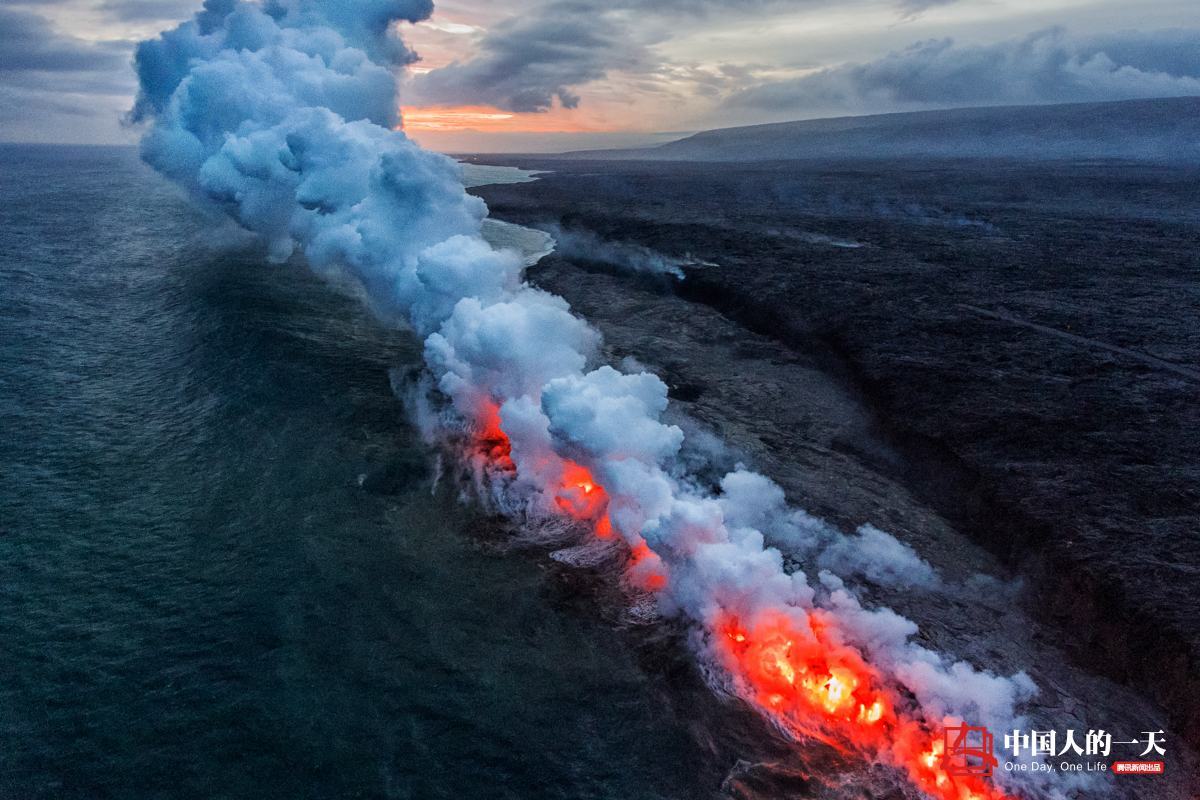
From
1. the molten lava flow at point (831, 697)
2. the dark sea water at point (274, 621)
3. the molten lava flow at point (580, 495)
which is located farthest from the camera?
the molten lava flow at point (580, 495)

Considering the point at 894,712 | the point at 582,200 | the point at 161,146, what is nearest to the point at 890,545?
the point at 894,712

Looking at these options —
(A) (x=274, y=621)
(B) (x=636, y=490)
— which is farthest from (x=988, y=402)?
(A) (x=274, y=621)

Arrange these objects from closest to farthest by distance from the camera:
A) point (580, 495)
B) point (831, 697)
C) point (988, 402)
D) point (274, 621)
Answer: point (831, 697), point (274, 621), point (580, 495), point (988, 402)

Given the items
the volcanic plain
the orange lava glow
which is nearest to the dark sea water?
the orange lava glow

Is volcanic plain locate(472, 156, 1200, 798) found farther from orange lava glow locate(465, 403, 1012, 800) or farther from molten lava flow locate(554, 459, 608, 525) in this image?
molten lava flow locate(554, 459, 608, 525)

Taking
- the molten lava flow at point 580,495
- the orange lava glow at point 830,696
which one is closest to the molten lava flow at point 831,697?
the orange lava glow at point 830,696

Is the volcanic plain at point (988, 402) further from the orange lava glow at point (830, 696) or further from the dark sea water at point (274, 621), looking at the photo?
the dark sea water at point (274, 621)

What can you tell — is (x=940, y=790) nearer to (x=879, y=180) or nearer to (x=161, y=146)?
(x=161, y=146)

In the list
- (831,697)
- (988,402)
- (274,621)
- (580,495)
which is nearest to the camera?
(831,697)

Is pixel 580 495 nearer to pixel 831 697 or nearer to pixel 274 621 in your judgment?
pixel 274 621
